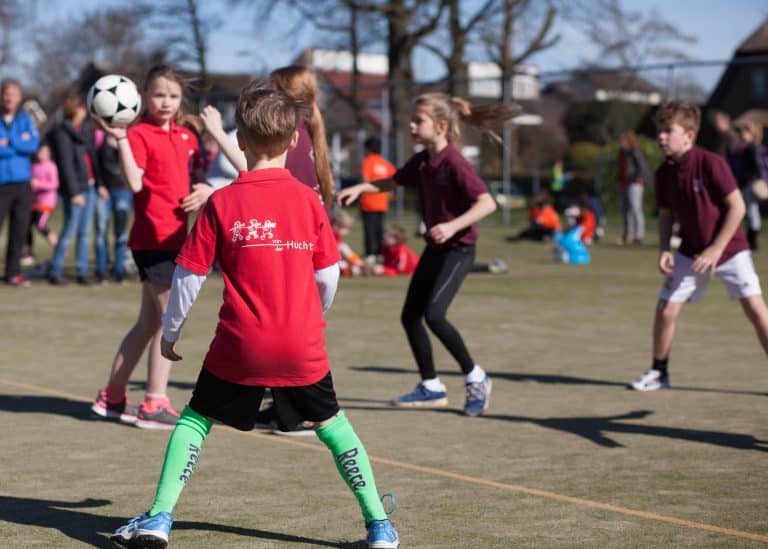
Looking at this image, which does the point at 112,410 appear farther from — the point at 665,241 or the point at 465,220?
the point at 665,241

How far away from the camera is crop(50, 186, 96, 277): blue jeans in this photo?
1484cm

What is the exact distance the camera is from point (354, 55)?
129 feet

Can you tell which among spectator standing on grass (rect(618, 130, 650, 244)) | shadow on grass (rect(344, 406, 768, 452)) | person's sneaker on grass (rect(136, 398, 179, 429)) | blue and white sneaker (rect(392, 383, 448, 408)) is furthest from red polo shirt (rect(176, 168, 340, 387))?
spectator standing on grass (rect(618, 130, 650, 244))

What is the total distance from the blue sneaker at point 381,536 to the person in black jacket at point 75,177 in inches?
425

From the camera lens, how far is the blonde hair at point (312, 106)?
6.67m

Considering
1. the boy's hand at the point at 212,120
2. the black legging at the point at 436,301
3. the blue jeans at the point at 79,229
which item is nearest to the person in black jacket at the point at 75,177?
the blue jeans at the point at 79,229

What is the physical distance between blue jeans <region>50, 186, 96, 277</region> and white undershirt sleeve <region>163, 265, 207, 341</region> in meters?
10.7

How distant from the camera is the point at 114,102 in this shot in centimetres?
689

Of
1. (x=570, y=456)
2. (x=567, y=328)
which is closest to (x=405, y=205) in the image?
(x=567, y=328)

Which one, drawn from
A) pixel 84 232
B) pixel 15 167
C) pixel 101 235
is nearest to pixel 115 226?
pixel 101 235

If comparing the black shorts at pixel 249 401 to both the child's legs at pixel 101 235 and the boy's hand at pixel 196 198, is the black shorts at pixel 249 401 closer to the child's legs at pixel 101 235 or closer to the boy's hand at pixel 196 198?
the boy's hand at pixel 196 198

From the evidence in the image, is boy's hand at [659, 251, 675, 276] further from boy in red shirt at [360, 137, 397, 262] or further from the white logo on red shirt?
boy in red shirt at [360, 137, 397, 262]

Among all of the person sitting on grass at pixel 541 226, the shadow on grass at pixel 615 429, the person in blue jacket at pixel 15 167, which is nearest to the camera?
the shadow on grass at pixel 615 429

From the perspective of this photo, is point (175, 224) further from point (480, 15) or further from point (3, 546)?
point (480, 15)
